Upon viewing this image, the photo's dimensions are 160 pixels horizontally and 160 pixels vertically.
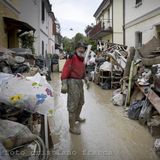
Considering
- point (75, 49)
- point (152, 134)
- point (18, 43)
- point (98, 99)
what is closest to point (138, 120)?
point (152, 134)

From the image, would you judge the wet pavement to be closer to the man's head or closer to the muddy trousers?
the muddy trousers

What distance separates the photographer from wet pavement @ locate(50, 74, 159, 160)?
4.39 m

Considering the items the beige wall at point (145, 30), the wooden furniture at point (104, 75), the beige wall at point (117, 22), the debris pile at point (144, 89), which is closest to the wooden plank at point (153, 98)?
the debris pile at point (144, 89)

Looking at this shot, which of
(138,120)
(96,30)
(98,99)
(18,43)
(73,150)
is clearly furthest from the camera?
(96,30)

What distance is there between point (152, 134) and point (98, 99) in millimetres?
4181

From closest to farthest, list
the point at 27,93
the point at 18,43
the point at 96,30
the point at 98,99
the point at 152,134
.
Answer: the point at 27,93
the point at 152,134
the point at 98,99
the point at 18,43
the point at 96,30

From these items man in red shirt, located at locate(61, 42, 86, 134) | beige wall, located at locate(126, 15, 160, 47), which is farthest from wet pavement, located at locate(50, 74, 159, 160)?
beige wall, located at locate(126, 15, 160, 47)

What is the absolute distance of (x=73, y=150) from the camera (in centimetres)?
460

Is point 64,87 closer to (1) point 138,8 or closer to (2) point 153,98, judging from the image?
(2) point 153,98

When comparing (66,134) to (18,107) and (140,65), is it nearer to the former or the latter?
(18,107)

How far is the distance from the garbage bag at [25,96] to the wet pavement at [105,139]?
99 centimetres

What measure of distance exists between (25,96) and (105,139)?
80.5 inches

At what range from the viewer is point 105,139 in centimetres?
514

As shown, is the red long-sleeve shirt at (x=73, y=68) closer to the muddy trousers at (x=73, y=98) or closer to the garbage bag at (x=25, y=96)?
the muddy trousers at (x=73, y=98)
